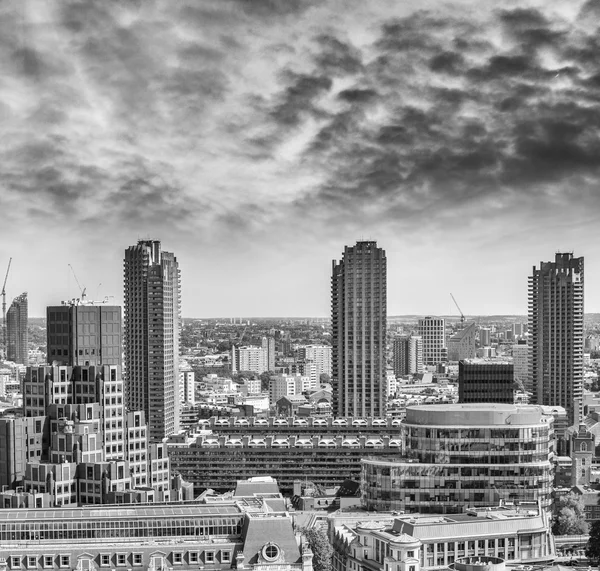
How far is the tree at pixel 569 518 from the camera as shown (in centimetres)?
8981

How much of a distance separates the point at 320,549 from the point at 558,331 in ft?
348

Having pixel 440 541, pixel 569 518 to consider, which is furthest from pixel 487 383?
pixel 440 541

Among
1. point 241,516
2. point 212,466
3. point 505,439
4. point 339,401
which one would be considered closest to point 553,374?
point 339,401

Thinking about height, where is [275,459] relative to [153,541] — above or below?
below

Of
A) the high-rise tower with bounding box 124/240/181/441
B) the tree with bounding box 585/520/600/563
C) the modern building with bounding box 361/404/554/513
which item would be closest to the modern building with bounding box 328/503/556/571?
the tree with bounding box 585/520/600/563

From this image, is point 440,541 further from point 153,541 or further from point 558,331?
point 558,331

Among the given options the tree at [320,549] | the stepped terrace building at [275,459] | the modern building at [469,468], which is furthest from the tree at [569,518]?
the stepped terrace building at [275,459]

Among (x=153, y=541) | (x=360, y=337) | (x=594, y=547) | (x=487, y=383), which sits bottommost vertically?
(x=594, y=547)

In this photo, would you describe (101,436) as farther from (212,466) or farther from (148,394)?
(148,394)

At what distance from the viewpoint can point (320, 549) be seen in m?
74.9

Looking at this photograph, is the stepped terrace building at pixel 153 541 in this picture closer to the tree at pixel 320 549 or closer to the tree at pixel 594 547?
the tree at pixel 320 549

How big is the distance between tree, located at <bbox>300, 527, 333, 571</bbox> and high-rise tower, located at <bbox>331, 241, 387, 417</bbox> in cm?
8414

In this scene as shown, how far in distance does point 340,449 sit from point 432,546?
178 ft

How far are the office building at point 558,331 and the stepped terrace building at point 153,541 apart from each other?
380 feet
